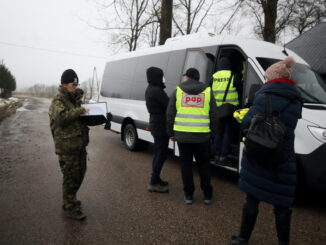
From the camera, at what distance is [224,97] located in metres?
4.36

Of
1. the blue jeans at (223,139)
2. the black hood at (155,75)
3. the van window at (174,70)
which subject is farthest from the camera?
the van window at (174,70)

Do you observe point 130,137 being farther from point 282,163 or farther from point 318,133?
point 282,163

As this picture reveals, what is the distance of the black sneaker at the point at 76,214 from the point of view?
3129 millimetres

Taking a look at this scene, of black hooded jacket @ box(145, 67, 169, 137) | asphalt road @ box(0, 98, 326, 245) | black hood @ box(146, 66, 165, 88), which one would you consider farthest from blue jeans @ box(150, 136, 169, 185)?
black hood @ box(146, 66, 165, 88)

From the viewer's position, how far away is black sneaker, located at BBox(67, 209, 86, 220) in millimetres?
3129

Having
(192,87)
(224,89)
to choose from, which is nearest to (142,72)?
(224,89)

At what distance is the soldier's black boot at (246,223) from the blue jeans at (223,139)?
78.4 inches

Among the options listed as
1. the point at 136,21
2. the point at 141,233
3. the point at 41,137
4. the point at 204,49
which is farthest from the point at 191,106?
the point at 136,21

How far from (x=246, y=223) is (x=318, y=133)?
1.62 meters

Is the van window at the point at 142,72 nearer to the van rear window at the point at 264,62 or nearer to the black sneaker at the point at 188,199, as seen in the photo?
the van rear window at the point at 264,62

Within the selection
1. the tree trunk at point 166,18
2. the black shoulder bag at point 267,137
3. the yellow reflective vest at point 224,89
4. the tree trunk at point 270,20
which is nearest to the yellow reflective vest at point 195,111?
the yellow reflective vest at point 224,89

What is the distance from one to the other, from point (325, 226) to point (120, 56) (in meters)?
6.51

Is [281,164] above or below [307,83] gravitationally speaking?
below

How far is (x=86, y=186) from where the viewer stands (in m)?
4.28
